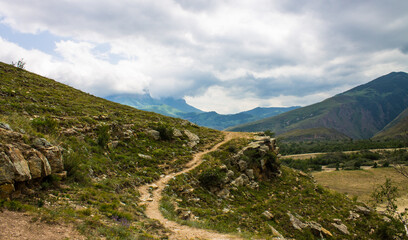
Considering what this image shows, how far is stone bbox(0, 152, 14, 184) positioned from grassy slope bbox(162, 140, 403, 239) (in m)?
8.74

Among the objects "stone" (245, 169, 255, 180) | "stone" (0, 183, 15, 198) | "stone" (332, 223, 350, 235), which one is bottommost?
"stone" (332, 223, 350, 235)

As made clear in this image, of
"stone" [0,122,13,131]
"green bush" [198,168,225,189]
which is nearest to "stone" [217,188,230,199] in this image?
"green bush" [198,168,225,189]

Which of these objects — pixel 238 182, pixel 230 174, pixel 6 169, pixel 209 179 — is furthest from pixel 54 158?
pixel 238 182

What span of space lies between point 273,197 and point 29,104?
92.3ft

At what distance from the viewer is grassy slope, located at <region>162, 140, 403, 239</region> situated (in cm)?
1555

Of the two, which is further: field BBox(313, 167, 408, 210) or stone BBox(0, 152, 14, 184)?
field BBox(313, 167, 408, 210)

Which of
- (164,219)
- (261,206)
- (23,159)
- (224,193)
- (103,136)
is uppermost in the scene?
(103,136)

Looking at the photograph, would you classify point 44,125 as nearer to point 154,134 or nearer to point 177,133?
point 154,134

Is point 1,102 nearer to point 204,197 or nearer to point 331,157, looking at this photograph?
point 204,197

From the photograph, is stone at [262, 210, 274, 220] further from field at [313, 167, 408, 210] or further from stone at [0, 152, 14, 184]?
field at [313, 167, 408, 210]

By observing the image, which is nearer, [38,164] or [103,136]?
[38,164]

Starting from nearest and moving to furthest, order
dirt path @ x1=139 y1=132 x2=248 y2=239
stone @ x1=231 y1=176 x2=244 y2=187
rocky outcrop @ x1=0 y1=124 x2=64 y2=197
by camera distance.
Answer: rocky outcrop @ x1=0 y1=124 x2=64 y2=197 < dirt path @ x1=139 y1=132 x2=248 y2=239 < stone @ x1=231 y1=176 x2=244 y2=187

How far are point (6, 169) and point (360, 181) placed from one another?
109 metres

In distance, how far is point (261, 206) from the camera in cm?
2002
